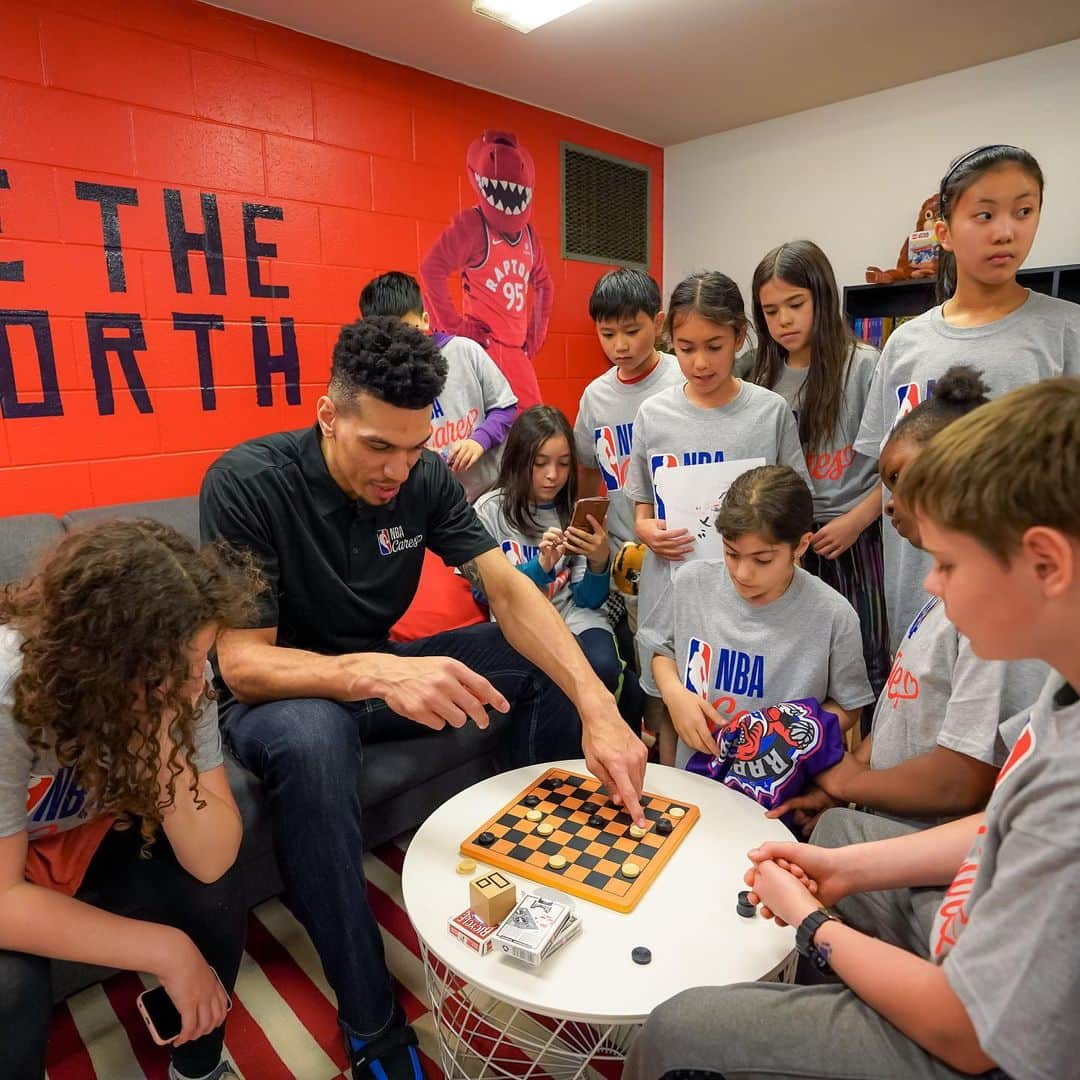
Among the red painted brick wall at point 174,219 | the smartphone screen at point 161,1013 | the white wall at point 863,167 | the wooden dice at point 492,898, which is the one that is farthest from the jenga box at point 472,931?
the white wall at point 863,167

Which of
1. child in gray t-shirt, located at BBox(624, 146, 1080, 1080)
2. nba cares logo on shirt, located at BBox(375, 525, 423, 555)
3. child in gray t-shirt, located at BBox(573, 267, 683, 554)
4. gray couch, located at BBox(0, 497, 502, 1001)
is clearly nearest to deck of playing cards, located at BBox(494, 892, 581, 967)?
child in gray t-shirt, located at BBox(624, 146, 1080, 1080)

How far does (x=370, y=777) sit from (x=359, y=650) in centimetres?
28

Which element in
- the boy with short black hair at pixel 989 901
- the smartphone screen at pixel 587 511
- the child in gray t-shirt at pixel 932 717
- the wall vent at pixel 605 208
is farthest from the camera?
the wall vent at pixel 605 208

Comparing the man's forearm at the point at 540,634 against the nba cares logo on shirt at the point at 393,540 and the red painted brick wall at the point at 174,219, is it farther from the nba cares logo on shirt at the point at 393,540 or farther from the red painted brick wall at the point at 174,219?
the red painted brick wall at the point at 174,219

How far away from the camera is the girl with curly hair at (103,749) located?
3.21 ft

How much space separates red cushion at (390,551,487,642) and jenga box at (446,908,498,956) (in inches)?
39.3

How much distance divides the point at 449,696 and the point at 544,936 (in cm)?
43

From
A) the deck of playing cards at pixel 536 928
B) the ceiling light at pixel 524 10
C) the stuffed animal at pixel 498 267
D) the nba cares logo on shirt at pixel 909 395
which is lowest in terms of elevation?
the deck of playing cards at pixel 536 928

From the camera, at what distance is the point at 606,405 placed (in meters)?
2.42

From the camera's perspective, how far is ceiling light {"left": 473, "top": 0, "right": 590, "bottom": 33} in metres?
2.33

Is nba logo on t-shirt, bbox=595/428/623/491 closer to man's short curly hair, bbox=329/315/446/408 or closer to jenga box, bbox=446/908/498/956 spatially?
man's short curly hair, bbox=329/315/446/408

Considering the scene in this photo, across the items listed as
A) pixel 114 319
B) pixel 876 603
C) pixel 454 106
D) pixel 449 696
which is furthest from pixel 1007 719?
pixel 454 106

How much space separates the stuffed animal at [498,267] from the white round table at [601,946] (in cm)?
227

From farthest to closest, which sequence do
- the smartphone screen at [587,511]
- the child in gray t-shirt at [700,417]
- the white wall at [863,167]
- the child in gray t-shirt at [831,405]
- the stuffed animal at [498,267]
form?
the stuffed animal at [498,267] < the white wall at [863,167] < the smartphone screen at [587,511] < the child in gray t-shirt at [831,405] < the child in gray t-shirt at [700,417]
